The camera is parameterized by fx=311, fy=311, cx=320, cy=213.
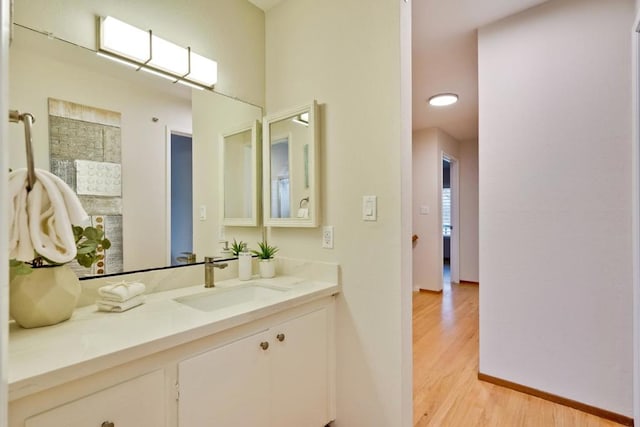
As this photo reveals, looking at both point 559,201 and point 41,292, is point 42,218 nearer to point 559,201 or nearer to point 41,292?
point 41,292

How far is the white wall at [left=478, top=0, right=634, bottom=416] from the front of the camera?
173 centimetres

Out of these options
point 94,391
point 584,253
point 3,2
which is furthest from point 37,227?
point 584,253

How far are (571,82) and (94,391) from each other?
2.66 meters

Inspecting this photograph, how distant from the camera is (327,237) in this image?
1.67m

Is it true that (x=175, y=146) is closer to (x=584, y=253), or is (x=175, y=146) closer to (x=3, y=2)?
(x=3, y=2)

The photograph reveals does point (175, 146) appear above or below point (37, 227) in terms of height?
above

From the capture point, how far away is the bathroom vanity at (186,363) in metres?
0.79

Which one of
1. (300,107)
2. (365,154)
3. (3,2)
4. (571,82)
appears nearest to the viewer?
(3,2)

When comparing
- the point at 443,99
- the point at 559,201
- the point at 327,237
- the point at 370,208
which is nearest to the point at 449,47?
A: the point at 443,99

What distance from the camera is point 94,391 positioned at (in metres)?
0.84

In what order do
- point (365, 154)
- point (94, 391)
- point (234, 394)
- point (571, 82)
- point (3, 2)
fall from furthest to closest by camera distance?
point (571, 82) < point (365, 154) < point (234, 394) < point (94, 391) < point (3, 2)

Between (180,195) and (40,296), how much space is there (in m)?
0.75

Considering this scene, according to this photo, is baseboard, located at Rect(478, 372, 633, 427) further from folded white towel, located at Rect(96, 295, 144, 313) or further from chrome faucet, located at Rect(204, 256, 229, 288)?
folded white towel, located at Rect(96, 295, 144, 313)

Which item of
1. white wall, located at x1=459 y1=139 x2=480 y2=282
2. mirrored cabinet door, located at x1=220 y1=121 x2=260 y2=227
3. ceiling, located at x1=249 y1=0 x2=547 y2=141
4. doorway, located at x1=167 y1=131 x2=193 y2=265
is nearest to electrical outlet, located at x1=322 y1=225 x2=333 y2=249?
mirrored cabinet door, located at x1=220 y1=121 x2=260 y2=227
